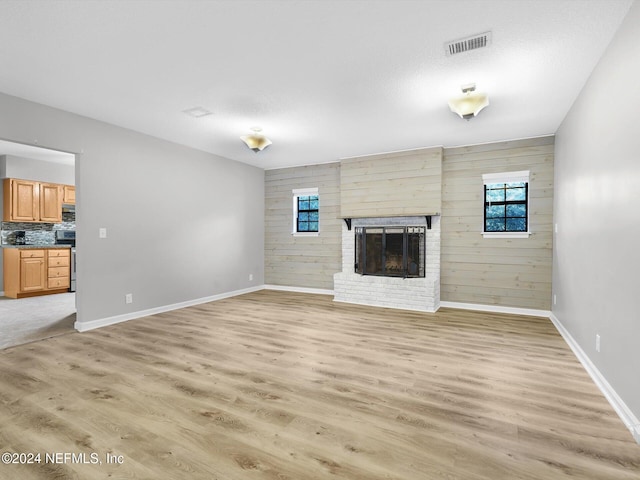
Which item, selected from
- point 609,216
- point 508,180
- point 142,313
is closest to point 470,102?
point 609,216

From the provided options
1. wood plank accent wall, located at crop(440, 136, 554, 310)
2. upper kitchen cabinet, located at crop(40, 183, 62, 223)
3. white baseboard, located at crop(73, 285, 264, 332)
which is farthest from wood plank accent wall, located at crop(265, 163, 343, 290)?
upper kitchen cabinet, located at crop(40, 183, 62, 223)

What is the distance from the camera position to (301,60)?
9.34 feet

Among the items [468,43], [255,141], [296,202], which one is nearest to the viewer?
[468,43]

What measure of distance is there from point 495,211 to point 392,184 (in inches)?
67.1

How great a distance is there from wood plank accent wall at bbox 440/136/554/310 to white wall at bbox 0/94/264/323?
3.96 meters

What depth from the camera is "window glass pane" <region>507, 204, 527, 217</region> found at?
203 inches

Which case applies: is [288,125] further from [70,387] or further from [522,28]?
[70,387]

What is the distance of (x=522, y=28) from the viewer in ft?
7.82

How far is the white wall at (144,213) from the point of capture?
13.5 ft

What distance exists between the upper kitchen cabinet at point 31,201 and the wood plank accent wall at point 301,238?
4477 mm

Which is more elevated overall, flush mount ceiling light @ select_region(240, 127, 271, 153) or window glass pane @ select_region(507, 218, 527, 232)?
flush mount ceiling light @ select_region(240, 127, 271, 153)

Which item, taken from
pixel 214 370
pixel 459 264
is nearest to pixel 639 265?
pixel 214 370

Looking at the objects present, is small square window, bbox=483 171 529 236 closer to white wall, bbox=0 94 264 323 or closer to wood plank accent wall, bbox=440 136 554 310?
wood plank accent wall, bbox=440 136 554 310

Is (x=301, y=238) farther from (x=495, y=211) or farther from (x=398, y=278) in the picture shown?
(x=495, y=211)
